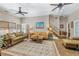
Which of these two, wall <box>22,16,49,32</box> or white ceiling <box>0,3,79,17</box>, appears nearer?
white ceiling <box>0,3,79,17</box>

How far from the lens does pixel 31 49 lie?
2.43 m

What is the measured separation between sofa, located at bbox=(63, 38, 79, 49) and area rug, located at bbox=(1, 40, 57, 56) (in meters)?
0.34

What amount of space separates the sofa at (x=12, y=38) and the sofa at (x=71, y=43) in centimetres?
116

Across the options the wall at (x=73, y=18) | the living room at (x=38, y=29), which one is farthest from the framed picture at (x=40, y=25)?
the wall at (x=73, y=18)

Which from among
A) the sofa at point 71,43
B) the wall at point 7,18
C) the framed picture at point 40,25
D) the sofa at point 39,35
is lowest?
the sofa at point 71,43

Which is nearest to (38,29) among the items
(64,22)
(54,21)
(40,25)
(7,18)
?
(40,25)

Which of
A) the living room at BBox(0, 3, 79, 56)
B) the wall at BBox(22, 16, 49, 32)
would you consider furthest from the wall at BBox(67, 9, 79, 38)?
the wall at BBox(22, 16, 49, 32)

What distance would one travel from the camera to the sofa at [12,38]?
240 cm

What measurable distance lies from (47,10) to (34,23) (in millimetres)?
511

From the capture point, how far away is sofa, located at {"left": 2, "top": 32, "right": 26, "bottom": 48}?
7.86 feet

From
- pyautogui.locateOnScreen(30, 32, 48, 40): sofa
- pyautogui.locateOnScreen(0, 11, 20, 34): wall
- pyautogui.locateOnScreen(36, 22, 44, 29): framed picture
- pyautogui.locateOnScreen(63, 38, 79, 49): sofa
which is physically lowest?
pyautogui.locateOnScreen(63, 38, 79, 49): sofa

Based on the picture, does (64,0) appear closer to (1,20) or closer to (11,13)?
(11,13)

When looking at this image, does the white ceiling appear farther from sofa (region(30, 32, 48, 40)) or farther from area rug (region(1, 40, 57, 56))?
area rug (region(1, 40, 57, 56))

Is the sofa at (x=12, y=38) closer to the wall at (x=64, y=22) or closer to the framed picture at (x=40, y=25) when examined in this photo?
the framed picture at (x=40, y=25)
